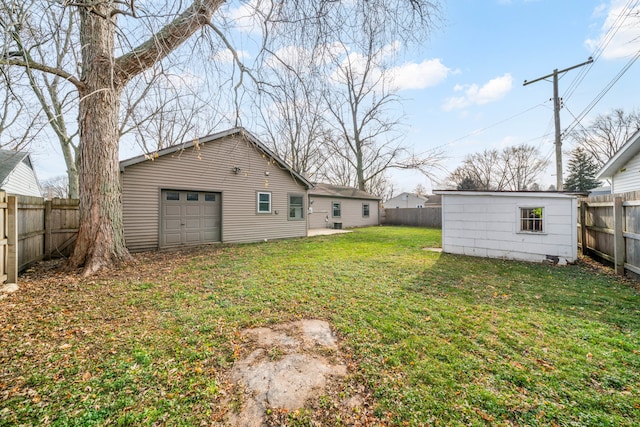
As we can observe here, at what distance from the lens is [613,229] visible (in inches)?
224

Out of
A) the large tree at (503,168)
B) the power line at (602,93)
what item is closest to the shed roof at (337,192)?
the power line at (602,93)

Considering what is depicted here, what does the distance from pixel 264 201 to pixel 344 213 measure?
877 centimetres

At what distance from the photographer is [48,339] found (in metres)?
2.74

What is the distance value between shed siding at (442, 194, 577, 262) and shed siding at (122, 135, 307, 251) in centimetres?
605

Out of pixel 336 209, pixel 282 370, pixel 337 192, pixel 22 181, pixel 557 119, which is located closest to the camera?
pixel 282 370

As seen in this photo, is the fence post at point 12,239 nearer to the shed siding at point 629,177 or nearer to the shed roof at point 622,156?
the shed roof at point 622,156

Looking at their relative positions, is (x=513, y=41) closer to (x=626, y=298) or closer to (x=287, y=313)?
(x=626, y=298)

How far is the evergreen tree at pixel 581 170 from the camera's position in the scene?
26.4 meters

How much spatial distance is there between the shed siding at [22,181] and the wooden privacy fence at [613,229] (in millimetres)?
19673

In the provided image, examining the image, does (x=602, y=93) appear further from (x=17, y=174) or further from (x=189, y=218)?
(x=17, y=174)

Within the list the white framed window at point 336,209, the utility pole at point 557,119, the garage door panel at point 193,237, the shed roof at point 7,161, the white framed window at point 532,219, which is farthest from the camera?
the white framed window at point 336,209

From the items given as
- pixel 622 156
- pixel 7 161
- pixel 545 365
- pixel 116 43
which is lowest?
pixel 545 365

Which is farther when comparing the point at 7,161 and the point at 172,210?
the point at 7,161

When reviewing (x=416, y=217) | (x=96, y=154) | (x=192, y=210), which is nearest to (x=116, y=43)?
(x=96, y=154)
